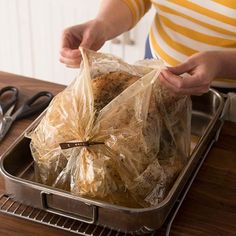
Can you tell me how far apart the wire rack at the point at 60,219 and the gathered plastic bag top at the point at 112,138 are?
4 cm

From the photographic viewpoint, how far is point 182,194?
79 centimetres

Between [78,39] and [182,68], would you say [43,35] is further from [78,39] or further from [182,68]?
[182,68]

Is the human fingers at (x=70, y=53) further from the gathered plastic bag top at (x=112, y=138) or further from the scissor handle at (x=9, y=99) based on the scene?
the scissor handle at (x=9, y=99)

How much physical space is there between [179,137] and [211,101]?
16 cm

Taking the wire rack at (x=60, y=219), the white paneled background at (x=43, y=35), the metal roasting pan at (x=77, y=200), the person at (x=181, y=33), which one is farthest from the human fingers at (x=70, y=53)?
the white paneled background at (x=43, y=35)

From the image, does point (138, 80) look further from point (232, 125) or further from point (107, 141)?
point (232, 125)

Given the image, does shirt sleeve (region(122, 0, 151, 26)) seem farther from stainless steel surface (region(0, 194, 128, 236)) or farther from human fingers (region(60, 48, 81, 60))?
stainless steel surface (region(0, 194, 128, 236))

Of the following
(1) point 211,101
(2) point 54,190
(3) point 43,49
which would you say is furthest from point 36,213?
(3) point 43,49

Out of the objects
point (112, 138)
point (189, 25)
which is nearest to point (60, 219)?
point (112, 138)

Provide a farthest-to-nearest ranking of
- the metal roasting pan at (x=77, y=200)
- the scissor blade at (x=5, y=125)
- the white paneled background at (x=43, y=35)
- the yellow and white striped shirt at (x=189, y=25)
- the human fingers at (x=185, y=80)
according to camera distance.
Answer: the white paneled background at (x=43, y=35) < the yellow and white striped shirt at (x=189, y=25) < the scissor blade at (x=5, y=125) < the human fingers at (x=185, y=80) < the metal roasting pan at (x=77, y=200)

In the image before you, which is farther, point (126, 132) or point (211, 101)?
point (211, 101)

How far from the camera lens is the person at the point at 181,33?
2.77 feet

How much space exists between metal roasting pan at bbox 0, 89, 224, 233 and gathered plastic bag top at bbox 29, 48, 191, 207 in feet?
0.07

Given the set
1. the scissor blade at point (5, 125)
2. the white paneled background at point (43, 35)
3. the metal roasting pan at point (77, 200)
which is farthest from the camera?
the white paneled background at point (43, 35)
